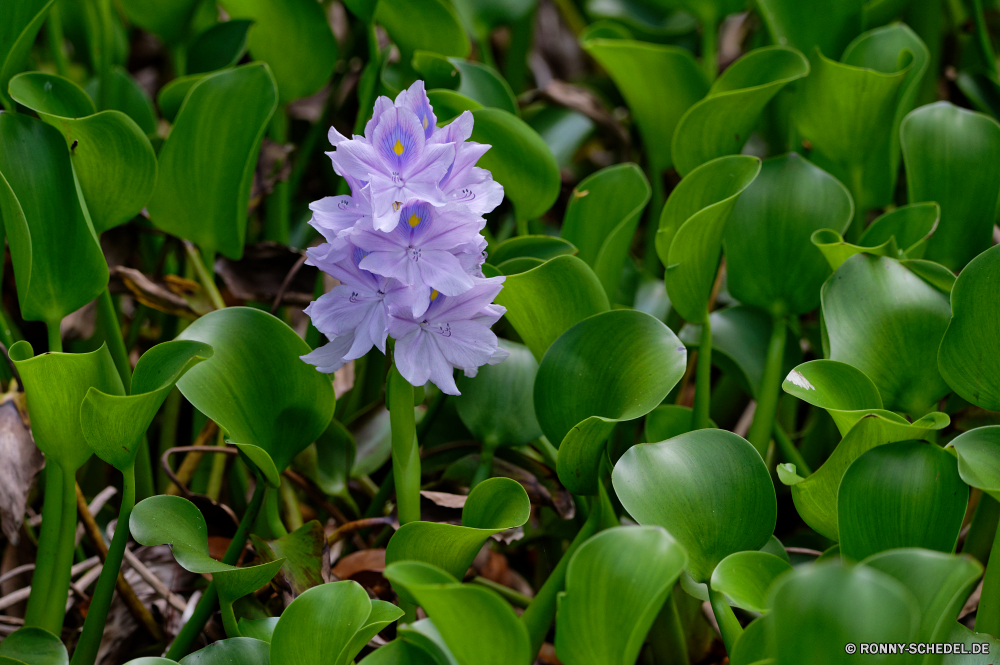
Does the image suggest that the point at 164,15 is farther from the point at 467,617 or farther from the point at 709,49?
the point at 467,617

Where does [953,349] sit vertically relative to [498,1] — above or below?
below

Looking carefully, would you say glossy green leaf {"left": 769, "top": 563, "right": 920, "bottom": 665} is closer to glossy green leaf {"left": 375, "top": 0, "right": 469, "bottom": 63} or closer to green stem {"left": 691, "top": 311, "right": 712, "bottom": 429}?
green stem {"left": 691, "top": 311, "right": 712, "bottom": 429}

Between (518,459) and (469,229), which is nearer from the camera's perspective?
(469,229)

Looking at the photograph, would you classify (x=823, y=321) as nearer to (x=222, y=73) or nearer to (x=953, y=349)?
(x=953, y=349)

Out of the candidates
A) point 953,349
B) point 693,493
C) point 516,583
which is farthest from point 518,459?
point 953,349

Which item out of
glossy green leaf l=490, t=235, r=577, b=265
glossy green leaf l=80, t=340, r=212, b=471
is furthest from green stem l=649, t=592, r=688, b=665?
glossy green leaf l=80, t=340, r=212, b=471

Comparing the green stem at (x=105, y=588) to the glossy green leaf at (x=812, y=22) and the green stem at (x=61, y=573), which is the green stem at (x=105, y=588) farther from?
the glossy green leaf at (x=812, y=22)
